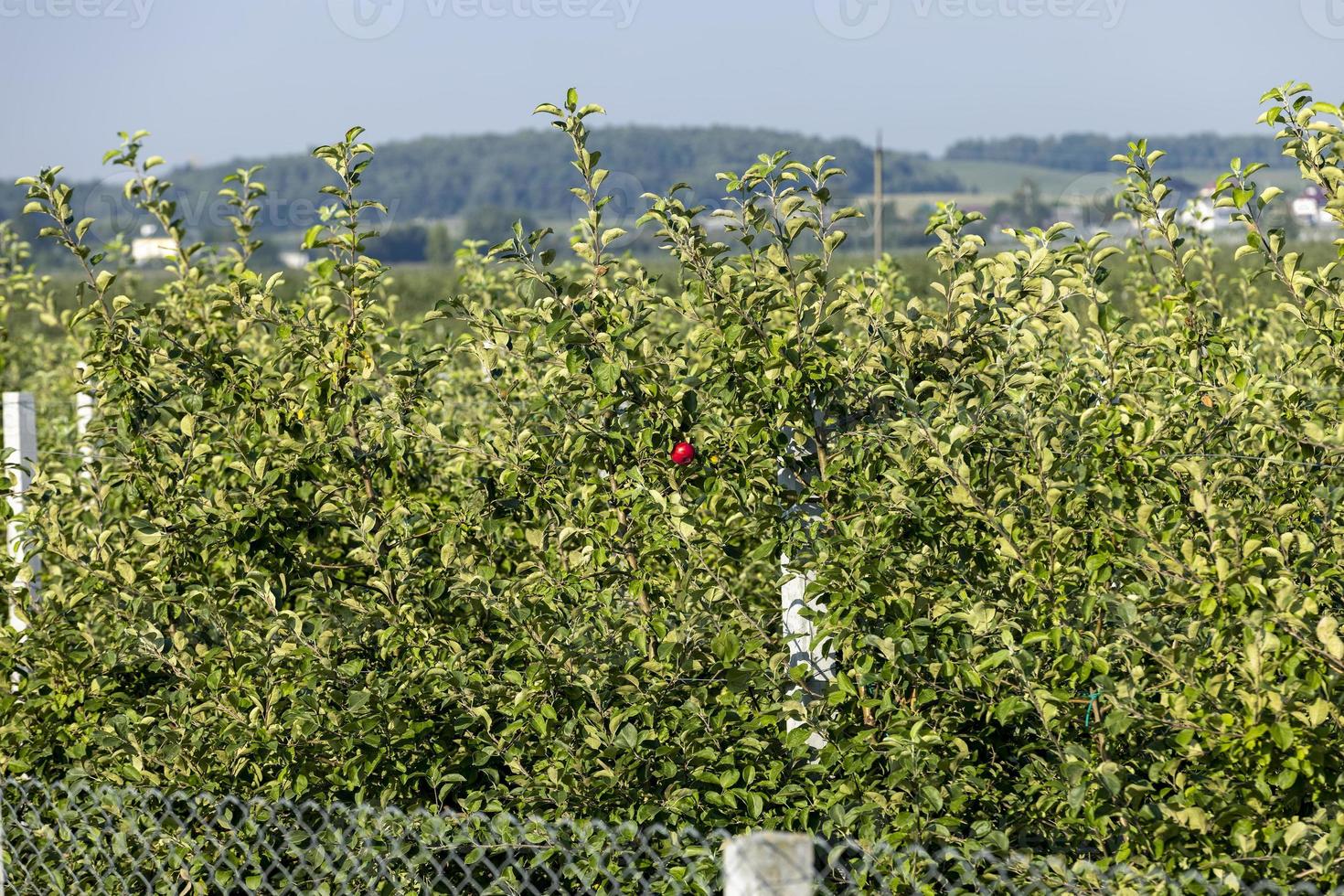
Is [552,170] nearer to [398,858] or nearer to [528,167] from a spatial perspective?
[528,167]

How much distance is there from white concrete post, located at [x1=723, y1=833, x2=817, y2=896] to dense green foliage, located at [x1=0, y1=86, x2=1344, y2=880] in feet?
2.89

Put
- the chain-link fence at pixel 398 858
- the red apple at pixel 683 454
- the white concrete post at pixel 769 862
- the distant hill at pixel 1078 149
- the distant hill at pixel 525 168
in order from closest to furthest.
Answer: the white concrete post at pixel 769 862 → the chain-link fence at pixel 398 858 → the red apple at pixel 683 454 → the distant hill at pixel 1078 149 → the distant hill at pixel 525 168

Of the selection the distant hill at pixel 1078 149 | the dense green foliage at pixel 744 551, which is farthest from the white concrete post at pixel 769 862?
the distant hill at pixel 1078 149

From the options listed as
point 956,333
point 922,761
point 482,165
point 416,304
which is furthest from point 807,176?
point 482,165

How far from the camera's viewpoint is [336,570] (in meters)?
3.32

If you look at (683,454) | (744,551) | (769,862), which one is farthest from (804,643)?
(769,862)

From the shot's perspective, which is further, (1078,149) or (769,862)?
(1078,149)

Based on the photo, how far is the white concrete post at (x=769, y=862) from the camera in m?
1.48

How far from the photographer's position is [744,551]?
3422 mm

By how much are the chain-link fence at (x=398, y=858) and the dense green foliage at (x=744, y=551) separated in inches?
3.1

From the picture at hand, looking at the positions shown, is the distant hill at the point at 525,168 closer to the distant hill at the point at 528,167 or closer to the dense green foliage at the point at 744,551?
the distant hill at the point at 528,167

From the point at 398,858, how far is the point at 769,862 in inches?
58.8

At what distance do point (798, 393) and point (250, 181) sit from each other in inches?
84.6

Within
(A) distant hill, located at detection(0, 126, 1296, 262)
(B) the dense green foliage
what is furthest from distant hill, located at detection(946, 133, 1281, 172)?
(B) the dense green foliage
